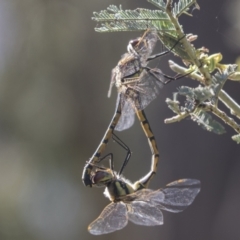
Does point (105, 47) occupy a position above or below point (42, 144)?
above

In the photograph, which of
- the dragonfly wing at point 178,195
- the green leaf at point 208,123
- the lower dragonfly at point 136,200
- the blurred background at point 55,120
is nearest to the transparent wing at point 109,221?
the lower dragonfly at point 136,200

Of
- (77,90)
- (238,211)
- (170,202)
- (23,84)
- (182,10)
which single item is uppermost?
(23,84)

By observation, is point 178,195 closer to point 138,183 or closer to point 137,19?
point 138,183

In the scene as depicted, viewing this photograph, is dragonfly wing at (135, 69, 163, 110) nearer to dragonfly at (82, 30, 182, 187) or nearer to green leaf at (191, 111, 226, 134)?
dragonfly at (82, 30, 182, 187)

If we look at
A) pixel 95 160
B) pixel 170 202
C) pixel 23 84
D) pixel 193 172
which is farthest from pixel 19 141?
pixel 170 202

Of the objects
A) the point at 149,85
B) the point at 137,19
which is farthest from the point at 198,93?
the point at 149,85

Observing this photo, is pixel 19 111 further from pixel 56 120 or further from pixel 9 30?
pixel 9 30

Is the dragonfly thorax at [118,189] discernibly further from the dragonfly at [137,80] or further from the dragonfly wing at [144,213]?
the dragonfly at [137,80]
